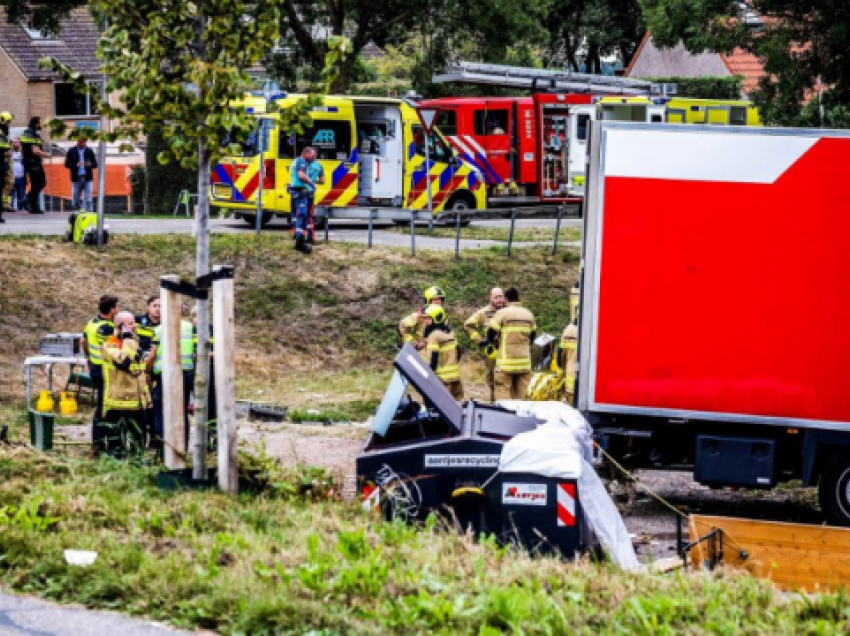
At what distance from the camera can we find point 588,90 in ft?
110

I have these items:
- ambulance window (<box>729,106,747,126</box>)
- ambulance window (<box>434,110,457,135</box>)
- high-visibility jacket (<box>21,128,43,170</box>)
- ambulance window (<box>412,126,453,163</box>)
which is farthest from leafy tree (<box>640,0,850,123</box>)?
high-visibility jacket (<box>21,128,43,170</box>)

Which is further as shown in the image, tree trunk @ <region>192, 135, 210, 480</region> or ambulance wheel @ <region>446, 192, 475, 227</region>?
ambulance wheel @ <region>446, 192, 475, 227</region>

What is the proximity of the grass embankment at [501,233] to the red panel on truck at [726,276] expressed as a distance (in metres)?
13.9

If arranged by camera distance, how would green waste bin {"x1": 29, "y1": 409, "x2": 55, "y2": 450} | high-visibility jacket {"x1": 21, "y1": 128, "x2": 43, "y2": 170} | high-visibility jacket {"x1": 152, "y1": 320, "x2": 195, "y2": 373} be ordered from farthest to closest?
high-visibility jacket {"x1": 21, "y1": 128, "x2": 43, "y2": 170} < high-visibility jacket {"x1": 152, "y1": 320, "x2": 195, "y2": 373} < green waste bin {"x1": 29, "y1": 409, "x2": 55, "y2": 450}

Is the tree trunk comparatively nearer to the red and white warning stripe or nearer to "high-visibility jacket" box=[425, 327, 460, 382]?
the red and white warning stripe

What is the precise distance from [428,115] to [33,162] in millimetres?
8356

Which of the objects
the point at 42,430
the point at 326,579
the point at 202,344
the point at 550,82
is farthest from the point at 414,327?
the point at 550,82

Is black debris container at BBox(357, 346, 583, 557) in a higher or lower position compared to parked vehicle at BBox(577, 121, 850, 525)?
lower

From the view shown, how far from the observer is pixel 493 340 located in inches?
659

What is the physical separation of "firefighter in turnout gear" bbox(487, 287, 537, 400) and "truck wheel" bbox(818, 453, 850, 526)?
494 cm

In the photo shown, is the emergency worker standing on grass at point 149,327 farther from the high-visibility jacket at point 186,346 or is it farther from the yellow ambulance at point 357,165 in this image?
the yellow ambulance at point 357,165

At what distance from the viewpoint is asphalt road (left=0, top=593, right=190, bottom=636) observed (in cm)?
747

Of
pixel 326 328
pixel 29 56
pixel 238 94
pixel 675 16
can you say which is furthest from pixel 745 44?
pixel 29 56

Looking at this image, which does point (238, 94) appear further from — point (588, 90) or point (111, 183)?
point (111, 183)
